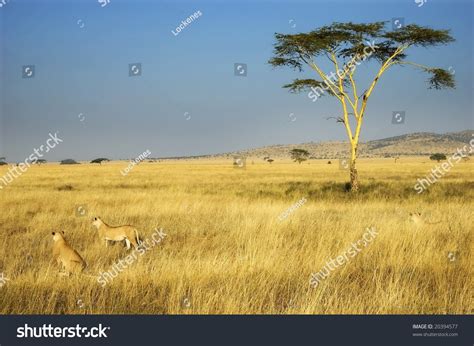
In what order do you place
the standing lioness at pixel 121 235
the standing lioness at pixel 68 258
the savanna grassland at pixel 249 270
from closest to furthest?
1. the savanna grassland at pixel 249 270
2. the standing lioness at pixel 68 258
3. the standing lioness at pixel 121 235

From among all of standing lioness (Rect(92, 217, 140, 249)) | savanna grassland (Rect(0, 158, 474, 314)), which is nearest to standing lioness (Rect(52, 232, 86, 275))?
savanna grassland (Rect(0, 158, 474, 314))

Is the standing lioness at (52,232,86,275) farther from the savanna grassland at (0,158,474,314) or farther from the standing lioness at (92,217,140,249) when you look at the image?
the standing lioness at (92,217,140,249)

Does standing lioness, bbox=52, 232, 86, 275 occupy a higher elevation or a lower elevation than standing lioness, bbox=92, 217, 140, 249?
lower

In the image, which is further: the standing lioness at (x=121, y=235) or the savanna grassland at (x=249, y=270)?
the standing lioness at (x=121, y=235)

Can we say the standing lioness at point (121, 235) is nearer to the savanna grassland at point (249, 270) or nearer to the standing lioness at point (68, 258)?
the savanna grassland at point (249, 270)

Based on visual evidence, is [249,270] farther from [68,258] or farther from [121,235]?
[121,235]

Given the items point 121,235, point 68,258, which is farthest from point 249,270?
point 121,235

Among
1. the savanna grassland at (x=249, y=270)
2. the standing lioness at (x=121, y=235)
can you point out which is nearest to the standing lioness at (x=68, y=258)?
the savanna grassland at (x=249, y=270)

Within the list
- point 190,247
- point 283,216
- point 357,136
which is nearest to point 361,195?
point 357,136

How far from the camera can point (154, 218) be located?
42.8ft

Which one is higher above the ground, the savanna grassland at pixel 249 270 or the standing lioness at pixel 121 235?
the standing lioness at pixel 121 235

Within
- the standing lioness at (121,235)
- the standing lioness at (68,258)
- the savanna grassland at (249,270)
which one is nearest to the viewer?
the savanna grassland at (249,270)
